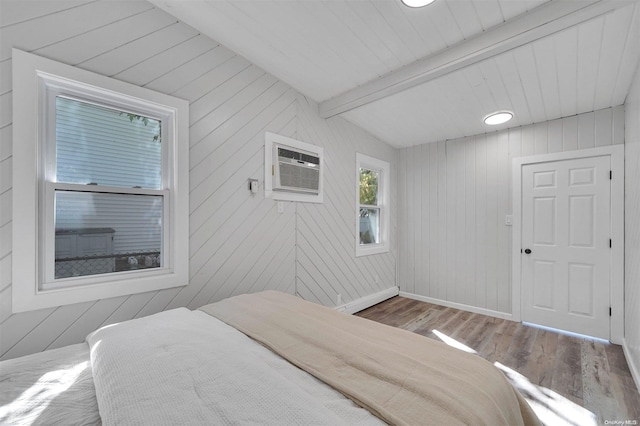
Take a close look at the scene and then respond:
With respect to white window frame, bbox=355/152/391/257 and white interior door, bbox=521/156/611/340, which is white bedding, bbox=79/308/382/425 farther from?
white interior door, bbox=521/156/611/340

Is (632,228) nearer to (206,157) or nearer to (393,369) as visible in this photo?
(393,369)

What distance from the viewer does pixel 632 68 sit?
220 centimetres

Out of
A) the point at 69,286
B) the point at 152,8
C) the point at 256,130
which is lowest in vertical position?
the point at 69,286

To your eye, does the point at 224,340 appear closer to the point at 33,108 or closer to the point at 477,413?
the point at 477,413

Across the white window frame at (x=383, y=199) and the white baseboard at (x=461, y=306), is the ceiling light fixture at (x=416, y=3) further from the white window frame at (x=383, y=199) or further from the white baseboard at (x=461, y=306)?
the white baseboard at (x=461, y=306)

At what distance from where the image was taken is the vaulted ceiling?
180 cm

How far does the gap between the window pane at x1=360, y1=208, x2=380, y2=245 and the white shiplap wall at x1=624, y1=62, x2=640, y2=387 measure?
263 centimetres

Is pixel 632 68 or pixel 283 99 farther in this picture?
pixel 283 99

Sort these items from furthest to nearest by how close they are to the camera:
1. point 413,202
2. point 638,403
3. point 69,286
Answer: point 413,202
point 638,403
point 69,286

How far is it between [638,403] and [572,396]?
0.38m

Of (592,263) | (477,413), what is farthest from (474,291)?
(477,413)

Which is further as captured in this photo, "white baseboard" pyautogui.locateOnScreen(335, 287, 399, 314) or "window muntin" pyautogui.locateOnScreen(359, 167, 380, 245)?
"window muntin" pyautogui.locateOnScreen(359, 167, 380, 245)

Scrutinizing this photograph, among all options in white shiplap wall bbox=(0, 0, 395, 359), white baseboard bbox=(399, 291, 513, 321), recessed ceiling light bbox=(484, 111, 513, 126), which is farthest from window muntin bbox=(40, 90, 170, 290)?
white baseboard bbox=(399, 291, 513, 321)

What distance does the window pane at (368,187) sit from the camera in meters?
3.98
